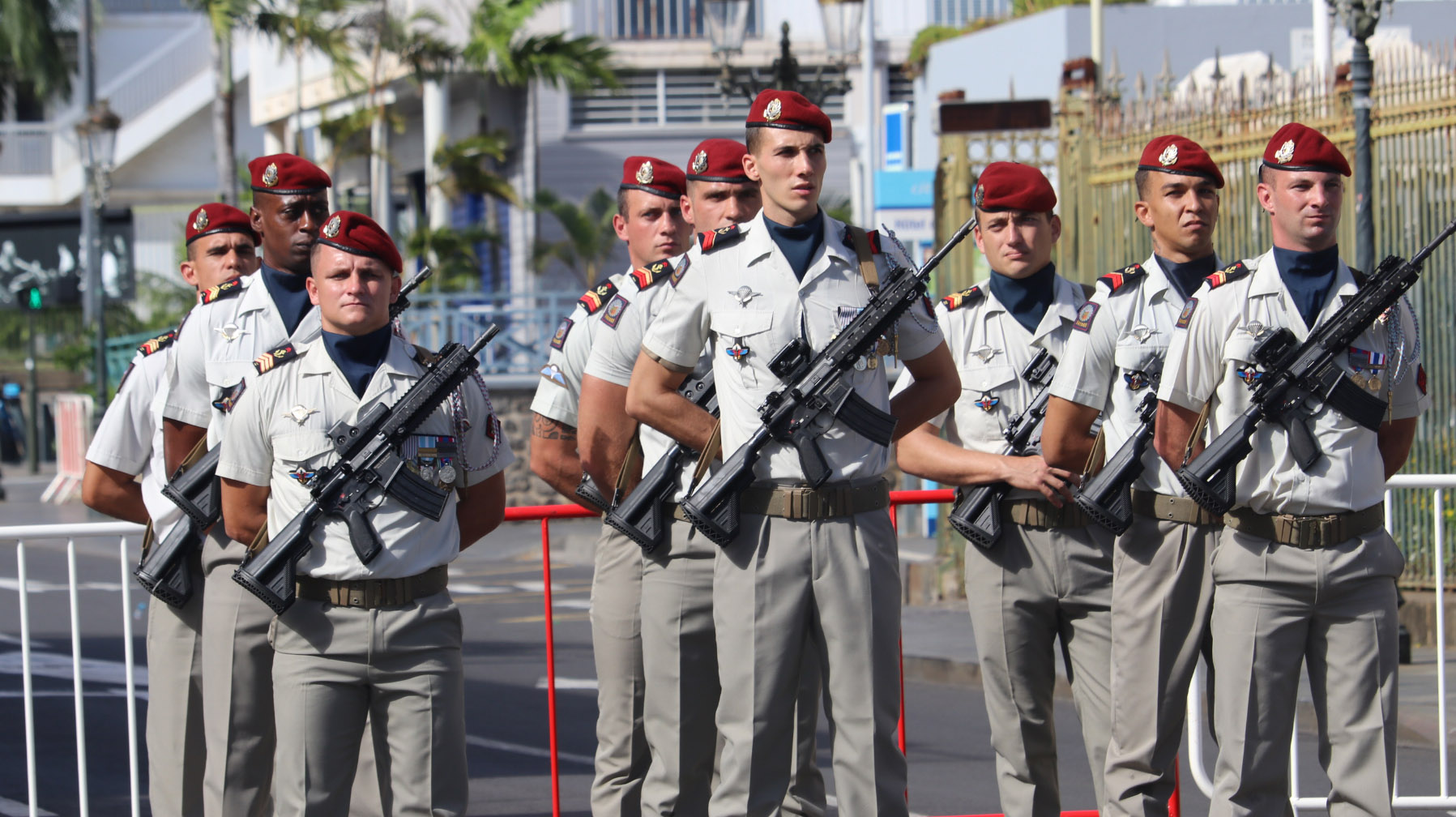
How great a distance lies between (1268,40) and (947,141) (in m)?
11.0

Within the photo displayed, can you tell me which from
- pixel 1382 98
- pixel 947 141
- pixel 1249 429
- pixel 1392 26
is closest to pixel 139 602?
pixel 947 141

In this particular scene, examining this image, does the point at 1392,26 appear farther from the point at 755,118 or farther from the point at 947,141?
the point at 755,118

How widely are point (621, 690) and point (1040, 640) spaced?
1.33m

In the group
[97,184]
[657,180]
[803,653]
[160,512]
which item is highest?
[97,184]

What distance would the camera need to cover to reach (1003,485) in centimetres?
531

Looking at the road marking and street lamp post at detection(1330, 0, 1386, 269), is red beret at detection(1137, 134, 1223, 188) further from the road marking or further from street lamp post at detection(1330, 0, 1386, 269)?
street lamp post at detection(1330, 0, 1386, 269)

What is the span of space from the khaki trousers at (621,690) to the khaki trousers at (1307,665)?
5.83ft

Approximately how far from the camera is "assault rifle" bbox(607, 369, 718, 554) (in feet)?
16.7

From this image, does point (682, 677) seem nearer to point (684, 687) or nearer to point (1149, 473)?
point (684, 687)

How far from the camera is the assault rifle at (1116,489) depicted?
506 centimetres

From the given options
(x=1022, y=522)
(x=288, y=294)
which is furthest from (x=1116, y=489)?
(x=288, y=294)

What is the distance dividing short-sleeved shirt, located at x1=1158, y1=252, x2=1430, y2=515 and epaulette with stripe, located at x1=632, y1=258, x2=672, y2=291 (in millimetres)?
1588

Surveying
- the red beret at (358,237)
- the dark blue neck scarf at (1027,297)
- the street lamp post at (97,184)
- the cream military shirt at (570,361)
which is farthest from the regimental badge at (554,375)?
the street lamp post at (97,184)

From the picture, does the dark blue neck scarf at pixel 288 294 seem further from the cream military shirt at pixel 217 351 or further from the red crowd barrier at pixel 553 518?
the red crowd barrier at pixel 553 518
